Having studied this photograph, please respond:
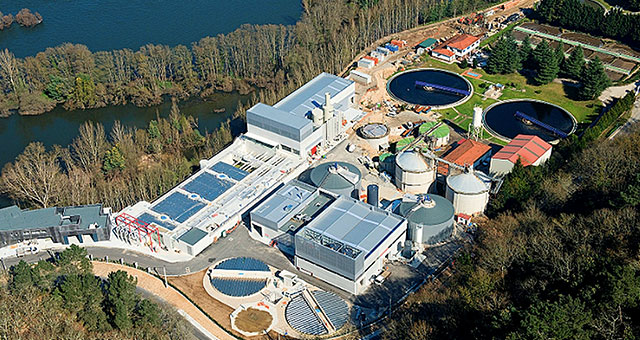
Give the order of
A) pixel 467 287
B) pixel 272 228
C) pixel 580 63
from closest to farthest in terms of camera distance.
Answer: pixel 467 287 < pixel 272 228 < pixel 580 63

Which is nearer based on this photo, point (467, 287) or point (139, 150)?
point (467, 287)

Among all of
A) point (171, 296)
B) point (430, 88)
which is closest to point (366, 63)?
point (430, 88)

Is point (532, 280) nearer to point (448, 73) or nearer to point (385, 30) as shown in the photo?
point (448, 73)

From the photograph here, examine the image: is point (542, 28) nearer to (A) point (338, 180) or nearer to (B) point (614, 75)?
(B) point (614, 75)

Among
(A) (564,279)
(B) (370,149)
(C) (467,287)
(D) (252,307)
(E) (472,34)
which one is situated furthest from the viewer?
(E) (472,34)

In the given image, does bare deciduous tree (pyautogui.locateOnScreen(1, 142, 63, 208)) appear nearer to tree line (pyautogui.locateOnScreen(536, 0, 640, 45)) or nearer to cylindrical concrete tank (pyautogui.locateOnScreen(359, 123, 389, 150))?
cylindrical concrete tank (pyautogui.locateOnScreen(359, 123, 389, 150))

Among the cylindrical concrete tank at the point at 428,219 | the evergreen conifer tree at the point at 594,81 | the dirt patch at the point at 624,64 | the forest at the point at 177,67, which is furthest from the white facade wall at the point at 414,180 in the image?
the dirt patch at the point at 624,64

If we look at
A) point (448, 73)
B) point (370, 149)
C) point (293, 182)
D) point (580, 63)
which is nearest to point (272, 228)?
point (293, 182)

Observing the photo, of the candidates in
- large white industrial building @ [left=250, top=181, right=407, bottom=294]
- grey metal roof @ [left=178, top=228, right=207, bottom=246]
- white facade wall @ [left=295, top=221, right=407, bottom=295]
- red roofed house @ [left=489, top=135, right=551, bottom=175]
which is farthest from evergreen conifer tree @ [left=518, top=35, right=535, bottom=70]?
grey metal roof @ [left=178, top=228, right=207, bottom=246]
